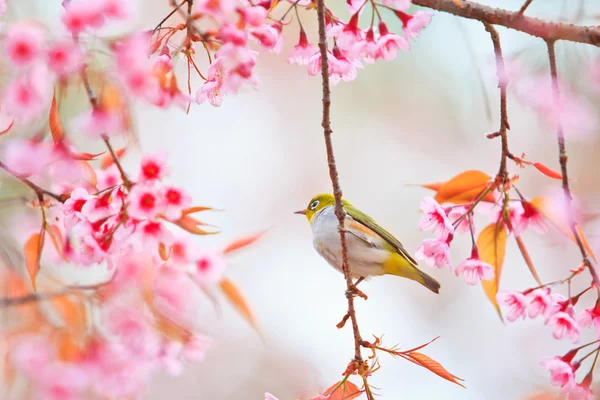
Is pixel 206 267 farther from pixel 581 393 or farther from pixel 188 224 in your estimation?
pixel 581 393

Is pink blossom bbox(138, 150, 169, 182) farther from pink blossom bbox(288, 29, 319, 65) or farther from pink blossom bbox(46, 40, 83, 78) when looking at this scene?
pink blossom bbox(288, 29, 319, 65)

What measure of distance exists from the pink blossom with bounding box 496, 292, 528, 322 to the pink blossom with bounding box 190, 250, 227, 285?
0.66 metres

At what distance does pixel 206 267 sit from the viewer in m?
1.59

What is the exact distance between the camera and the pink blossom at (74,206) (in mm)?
1403

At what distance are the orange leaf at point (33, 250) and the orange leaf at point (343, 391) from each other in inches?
27.0

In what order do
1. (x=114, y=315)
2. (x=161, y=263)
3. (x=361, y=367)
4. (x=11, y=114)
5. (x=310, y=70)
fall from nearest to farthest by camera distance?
1. (x=11, y=114)
2. (x=114, y=315)
3. (x=361, y=367)
4. (x=161, y=263)
5. (x=310, y=70)

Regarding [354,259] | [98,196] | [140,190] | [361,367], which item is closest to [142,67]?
[140,190]

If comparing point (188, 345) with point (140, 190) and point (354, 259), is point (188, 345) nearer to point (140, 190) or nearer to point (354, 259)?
point (140, 190)

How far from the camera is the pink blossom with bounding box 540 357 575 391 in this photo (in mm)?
1512

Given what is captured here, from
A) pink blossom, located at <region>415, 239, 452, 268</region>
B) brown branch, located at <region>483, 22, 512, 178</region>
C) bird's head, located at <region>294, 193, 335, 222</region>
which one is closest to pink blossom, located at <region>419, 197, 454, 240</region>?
pink blossom, located at <region>415, 239, 452, 268</region>

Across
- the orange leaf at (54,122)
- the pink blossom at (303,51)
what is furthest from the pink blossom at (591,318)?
the orange leaf at (54,122)

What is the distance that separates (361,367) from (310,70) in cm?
71

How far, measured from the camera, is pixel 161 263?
154 cm

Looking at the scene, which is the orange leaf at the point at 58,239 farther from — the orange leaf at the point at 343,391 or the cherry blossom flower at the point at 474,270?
the cherry blossom flower at the point at 474,270
